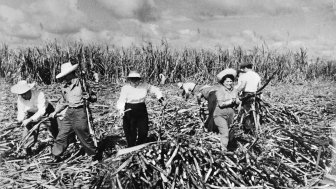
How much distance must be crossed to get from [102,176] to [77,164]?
110 cm

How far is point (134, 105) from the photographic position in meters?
4.04

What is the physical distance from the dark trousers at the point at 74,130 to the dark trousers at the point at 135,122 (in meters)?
0.51

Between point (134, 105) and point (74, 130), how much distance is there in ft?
2.74

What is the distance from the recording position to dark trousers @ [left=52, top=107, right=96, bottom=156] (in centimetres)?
390

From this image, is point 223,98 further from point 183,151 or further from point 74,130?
point 74,130

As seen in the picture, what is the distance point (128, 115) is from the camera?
410 centimetres

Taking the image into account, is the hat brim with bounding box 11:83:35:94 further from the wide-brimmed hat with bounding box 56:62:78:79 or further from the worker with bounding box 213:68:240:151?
the worker with bounding box 213:68:240:151

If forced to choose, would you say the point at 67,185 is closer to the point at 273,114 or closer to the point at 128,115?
the point at 128,115

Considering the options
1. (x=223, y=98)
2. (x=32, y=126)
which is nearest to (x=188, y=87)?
(x=223, y=98)

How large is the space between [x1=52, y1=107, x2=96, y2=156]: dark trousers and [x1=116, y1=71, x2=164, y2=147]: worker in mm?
487

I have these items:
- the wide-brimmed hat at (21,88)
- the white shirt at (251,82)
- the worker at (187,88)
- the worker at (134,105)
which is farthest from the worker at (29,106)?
the white shirt at (251,82)

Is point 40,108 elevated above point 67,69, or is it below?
below

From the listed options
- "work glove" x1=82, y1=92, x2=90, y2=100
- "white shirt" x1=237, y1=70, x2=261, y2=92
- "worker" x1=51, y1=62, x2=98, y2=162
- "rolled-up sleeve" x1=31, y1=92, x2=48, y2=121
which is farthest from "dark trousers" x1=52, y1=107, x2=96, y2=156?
"white shirt" x1=237, y1=70, x2=261, y2=92

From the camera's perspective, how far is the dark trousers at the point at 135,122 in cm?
407
